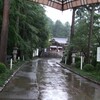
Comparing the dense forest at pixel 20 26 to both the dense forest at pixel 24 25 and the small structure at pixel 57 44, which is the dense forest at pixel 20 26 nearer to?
the dense forest at pixel 24 25

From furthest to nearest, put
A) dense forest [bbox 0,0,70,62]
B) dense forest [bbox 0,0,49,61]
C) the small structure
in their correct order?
1. the small structure
2. dense forest [bbox 0,0,49,61]
3. dense forest [bbox 0,0,70,62]

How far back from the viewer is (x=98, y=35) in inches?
1469

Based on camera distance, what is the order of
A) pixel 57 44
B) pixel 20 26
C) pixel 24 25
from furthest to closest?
pixel 57 44 < pixel 24 25 < pixel 20 26

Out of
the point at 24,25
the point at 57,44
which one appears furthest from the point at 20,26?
the point at 57,44

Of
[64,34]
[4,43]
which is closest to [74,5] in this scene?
[4,43]

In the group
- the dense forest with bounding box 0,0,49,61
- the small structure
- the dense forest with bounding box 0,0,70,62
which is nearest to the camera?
the dense forest with bounding box 0,0,70,62

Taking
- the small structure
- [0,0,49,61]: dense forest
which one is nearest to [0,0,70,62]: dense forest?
[0,0,49,61]: dense forest

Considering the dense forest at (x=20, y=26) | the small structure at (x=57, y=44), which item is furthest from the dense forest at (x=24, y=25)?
the small structure at (x=57, y=44)

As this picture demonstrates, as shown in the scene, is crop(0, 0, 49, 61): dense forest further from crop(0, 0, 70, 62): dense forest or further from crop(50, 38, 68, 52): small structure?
crop(50, 38, 68, 52): small structure

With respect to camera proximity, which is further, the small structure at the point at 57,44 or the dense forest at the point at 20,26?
the small structure at the point at 57,44

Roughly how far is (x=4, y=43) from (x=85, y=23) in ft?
56.0

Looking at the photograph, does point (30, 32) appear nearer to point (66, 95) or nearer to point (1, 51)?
point (1, 51)

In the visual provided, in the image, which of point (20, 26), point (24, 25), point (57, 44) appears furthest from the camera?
point (57, 44)

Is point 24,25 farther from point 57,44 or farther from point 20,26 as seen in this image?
point 57,44
